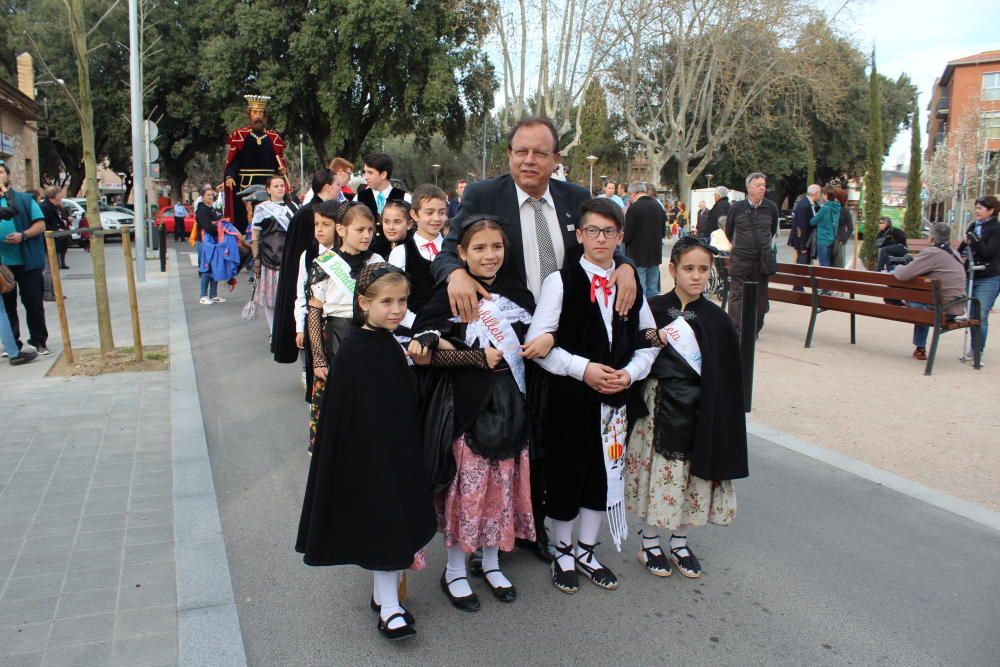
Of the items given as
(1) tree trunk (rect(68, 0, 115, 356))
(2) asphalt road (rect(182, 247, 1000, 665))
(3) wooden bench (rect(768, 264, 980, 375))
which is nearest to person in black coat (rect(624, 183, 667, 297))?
(3) wooden bench (rect(768, 264, 980, 375))

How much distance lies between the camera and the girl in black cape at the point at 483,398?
10.9 feet

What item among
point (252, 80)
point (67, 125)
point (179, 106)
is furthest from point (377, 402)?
point (67, 125)

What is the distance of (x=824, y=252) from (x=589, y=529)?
1234 cm

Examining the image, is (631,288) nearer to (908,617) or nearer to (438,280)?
(438,280)

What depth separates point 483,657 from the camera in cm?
313

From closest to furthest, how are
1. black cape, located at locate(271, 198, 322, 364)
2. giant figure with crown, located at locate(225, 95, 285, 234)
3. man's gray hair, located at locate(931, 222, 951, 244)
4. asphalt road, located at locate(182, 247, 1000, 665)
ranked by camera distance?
asphalt road, located at locate(182, 247, 1000, 665), black cape, located at locate(271, 198, 322, 364), man's gray hair, located at locate(931, 222, 951, 244), giant figure with crown, located at locate(225, 95, 285, 234)

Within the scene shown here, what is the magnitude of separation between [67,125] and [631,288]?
141 feet

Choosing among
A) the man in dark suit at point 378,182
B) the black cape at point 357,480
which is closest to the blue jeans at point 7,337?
the man in dark suit at point 378,182

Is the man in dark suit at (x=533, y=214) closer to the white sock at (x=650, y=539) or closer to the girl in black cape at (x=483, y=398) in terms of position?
the girl in black cape at (x=483, y=398)

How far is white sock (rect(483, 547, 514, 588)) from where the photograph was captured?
3.64m

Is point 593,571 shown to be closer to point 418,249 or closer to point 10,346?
point 418,249

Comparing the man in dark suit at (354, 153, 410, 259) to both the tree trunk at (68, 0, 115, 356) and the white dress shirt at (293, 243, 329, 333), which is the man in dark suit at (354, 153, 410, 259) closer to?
the white dress shirt at (293, 243, 329, 333)

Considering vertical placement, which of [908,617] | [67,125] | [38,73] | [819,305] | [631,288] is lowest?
[908,617]

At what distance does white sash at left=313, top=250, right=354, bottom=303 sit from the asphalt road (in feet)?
4.29
